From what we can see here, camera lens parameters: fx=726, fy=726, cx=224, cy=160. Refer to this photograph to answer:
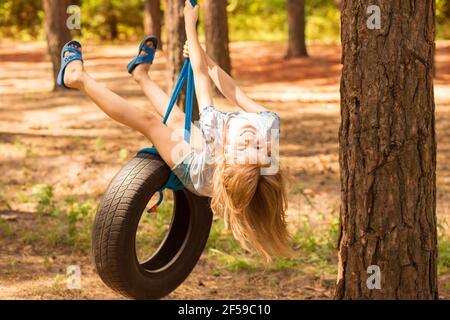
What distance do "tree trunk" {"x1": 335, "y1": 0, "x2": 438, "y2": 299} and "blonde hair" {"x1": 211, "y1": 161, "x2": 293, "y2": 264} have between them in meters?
0.34

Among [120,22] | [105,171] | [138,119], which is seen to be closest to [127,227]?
[138,119]

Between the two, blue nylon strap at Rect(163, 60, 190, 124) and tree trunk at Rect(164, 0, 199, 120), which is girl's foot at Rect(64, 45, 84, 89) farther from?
tree trunk at Rect(164, 0, 199, 120)

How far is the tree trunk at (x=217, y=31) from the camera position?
32.9ft

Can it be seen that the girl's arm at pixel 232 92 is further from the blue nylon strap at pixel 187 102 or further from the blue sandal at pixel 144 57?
the blue sandal at pixel 144 57

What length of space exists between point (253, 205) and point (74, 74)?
116 centimetres

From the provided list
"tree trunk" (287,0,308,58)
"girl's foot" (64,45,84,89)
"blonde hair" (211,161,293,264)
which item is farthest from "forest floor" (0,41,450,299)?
"girl's foot" (64,45,84,89)

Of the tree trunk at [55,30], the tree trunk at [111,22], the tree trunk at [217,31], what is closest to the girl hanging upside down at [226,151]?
the tree trunk at [217,31]

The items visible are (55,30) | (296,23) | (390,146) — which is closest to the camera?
(390,146)

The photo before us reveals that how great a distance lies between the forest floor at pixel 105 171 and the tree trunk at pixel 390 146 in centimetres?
61

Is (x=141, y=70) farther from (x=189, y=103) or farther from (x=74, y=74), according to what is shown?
(x=189, y=103)

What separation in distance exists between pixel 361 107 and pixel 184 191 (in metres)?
1.23

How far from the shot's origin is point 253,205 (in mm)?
3605

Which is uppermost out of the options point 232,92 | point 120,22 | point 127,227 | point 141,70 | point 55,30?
point 120,22
